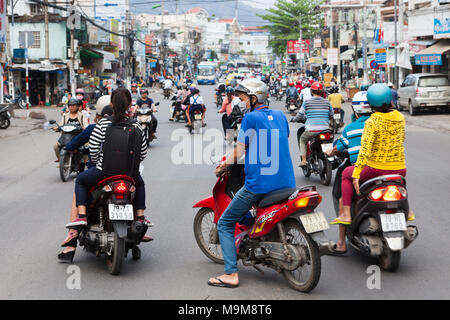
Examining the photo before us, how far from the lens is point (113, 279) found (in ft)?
18.7

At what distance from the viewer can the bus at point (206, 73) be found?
8319cm

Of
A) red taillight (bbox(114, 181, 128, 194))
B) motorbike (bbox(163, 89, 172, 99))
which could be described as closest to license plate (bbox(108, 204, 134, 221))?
red taillight (bbox(114, 181, 128, 194))

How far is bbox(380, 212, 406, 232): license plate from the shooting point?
18.5 feet

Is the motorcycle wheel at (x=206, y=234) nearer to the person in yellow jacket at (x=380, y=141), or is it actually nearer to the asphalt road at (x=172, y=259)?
the asphalt road at (x=172, y=259)

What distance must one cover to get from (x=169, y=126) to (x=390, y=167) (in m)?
19.4

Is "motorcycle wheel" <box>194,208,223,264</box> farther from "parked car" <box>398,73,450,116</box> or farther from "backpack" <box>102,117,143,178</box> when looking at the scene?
"parked car" <box>398,73,450,116</box>

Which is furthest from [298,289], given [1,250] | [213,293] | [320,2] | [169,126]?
[320,2]

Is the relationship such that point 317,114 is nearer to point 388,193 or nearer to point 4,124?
point 388,193

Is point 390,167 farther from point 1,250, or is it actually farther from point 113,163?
point 1,250

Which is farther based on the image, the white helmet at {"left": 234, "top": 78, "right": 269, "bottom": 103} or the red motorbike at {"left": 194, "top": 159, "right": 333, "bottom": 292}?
the white helmet at {"left": 234, "top": 78, "right": 269, "bottom": 103}

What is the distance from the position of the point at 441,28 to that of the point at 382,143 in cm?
2838

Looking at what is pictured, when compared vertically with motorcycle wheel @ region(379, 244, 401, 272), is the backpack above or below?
above

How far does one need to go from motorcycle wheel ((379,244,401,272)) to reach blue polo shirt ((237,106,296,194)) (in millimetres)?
1180

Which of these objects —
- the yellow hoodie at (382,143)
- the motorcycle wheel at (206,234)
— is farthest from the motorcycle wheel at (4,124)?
the yellow hoodie at (382,143)
